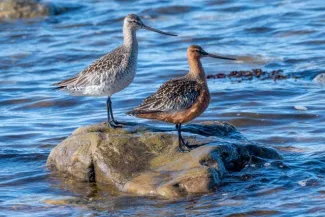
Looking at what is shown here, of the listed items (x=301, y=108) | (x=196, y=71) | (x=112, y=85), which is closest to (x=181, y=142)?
(x=196, y=71)

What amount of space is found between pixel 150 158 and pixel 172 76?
590 cm

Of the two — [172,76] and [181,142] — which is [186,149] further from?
[172,76]

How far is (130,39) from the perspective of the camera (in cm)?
1020

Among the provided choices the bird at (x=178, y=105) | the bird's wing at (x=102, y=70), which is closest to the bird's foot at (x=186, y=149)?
the bird at (x=178, y=105)

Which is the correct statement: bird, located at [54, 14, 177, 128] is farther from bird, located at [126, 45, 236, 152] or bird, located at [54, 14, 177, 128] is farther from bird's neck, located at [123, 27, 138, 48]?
bird, located at [126, 45, 236, 152]

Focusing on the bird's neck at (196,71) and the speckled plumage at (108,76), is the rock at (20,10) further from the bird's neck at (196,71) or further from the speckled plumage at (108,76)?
the bird's neck at (196,71)

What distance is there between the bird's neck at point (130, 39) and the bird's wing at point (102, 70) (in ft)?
0.44

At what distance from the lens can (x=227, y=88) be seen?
542 inches

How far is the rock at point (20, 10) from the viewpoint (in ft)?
66.8

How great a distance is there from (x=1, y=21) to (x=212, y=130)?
37.6 ft

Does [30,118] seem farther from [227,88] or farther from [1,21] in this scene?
[1,21]

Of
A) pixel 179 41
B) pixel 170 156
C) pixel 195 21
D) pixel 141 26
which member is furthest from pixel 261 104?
pixel 195 21

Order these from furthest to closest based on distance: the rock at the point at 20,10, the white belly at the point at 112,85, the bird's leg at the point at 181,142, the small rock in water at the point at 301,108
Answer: the rock at the point at 20,10 < the small rock in water at the point at 301,108 < the white belly at the point at 112,85 < the bird's leg at the point at 181,142

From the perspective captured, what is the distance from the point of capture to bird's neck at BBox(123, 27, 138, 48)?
1009 centimetres
